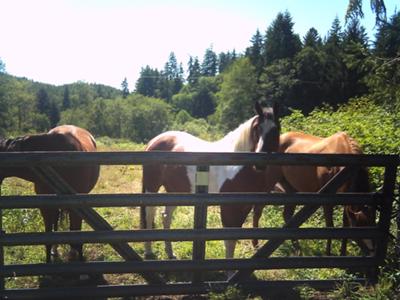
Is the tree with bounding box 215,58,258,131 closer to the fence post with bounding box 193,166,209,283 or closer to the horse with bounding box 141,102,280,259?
the horse with bounding box 141,102,280,259

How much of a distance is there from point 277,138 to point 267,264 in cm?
144

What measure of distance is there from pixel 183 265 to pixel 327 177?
3.09 meters

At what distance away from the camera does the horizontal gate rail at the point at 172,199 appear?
363 cm

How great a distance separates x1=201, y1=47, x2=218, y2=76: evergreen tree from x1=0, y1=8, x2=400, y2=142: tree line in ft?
67.5

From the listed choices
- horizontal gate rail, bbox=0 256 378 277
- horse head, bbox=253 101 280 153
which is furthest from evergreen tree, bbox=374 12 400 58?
horizontal gate rail, bbox=0 256 378 277

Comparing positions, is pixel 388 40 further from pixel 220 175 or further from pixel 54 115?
pixel 54 115

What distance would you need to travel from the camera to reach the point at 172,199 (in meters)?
3.83

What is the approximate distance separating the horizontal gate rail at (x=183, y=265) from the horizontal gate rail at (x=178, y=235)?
0.26 metres

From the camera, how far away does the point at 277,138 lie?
4488 mm

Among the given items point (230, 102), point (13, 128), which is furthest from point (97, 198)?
point (13, 128)

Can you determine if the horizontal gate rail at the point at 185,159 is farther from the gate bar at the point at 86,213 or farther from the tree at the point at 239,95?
the tree at the point at 239,95

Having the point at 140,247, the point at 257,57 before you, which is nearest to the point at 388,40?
the point at 140,247

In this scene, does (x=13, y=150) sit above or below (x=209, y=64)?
below

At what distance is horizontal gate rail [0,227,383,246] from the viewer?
3.70 meters
